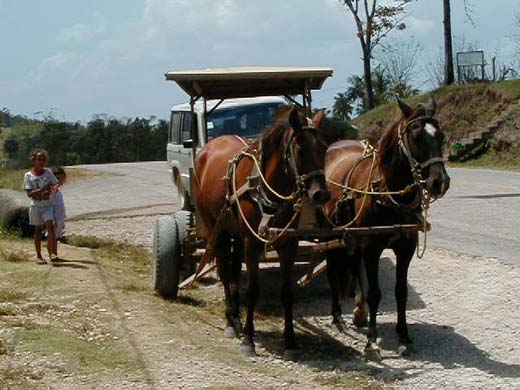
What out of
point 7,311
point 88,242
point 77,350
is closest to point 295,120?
point 77,350

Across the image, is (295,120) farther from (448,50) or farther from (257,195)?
(448,50)

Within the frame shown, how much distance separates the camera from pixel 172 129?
16328 mm

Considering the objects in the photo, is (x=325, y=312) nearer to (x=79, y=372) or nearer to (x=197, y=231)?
(x=197, y=231)

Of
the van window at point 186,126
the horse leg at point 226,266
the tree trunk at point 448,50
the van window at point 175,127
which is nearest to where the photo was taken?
the horse leg at point 226,266

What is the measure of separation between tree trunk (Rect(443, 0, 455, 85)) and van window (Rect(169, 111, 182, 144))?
25.1m

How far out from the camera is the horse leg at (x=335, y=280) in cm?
995

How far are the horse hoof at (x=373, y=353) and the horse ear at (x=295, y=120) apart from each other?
86.2 inches

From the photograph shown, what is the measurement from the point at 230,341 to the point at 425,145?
291cm

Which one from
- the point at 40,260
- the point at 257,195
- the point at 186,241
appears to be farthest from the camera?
the point at 40,260

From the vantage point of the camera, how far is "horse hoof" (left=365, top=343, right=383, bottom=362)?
8.53 m

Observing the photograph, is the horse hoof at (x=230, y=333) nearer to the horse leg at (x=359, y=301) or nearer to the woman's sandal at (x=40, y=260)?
the horse leg at (x=359, y=301)

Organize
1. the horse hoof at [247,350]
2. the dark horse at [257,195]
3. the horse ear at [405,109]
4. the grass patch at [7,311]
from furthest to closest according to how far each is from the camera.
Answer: the grass patch at [7,311] → the horse hoof at [247,350] → the horse ear at [405,109] → the dark horse at [257,195]

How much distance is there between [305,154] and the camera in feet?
26.9

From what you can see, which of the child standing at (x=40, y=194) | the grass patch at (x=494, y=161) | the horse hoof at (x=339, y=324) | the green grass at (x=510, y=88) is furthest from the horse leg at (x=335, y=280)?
the green grass at (x=510, y=88)
